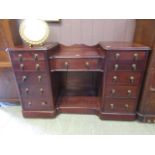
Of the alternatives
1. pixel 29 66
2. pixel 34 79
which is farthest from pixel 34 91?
Answer: pixel 29 66

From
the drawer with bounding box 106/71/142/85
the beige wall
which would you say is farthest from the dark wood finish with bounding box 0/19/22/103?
the drawer with bounding box 106/71/142/85

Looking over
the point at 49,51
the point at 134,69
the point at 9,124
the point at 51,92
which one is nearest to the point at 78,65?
the point at 49,51

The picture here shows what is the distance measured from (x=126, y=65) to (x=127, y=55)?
0.34 ft

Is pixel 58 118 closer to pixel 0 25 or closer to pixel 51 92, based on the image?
pixel 51 92

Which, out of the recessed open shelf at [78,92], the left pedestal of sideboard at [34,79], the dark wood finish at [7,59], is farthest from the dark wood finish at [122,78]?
the dark wood finish at [7,59]

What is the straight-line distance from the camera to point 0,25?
150 centimetres

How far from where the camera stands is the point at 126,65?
1.40 m

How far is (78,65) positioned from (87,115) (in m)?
0.70

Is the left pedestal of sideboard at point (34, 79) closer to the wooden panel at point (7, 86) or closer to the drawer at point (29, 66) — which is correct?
the drawer at point (29, 66)

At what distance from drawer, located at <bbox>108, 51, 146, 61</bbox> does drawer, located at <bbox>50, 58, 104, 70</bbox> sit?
5.7 inches

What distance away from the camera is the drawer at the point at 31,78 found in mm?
1487

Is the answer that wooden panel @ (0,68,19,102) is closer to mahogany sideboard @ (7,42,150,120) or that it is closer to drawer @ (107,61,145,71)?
mahogany sideboard @ (7,42,150,120)

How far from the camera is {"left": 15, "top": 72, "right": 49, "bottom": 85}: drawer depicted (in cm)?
149

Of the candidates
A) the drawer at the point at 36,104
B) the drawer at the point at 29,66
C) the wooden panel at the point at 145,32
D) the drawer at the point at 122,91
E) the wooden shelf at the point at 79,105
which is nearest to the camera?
the wooden panel at the point at 145,32
